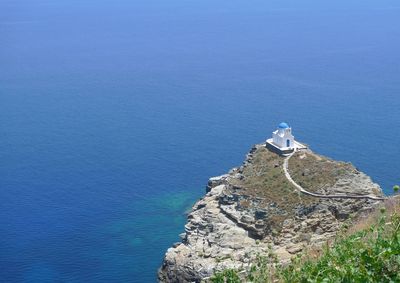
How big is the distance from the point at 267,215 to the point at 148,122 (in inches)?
1682

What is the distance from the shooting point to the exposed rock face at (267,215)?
43.6 meters

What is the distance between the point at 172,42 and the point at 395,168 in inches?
3304

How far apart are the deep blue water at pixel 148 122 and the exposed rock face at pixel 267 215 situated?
566 centimetres

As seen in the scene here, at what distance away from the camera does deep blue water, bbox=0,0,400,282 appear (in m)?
56.2

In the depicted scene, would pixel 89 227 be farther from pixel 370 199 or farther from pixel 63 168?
pixel 370 199

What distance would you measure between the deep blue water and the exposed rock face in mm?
5663

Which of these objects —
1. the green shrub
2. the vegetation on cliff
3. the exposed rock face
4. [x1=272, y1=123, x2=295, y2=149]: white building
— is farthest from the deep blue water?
the vegetation on cliff

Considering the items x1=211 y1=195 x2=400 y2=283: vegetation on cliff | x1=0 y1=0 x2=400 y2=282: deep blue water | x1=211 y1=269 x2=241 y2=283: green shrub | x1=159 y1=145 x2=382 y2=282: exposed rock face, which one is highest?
x1=0 y1=0 x2=400 y2=282: deep blue water

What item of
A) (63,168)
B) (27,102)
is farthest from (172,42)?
(63,168)

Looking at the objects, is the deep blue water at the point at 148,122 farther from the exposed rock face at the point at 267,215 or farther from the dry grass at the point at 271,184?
the dry grass at the point at 271,184

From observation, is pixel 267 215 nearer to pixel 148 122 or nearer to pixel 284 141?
pixel 284 141

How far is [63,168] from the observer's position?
71.0 meters

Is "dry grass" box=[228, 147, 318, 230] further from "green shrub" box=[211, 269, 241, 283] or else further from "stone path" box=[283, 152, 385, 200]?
"green shrub" box=[211, 269, 241, 283]

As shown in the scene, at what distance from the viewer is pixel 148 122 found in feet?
282
